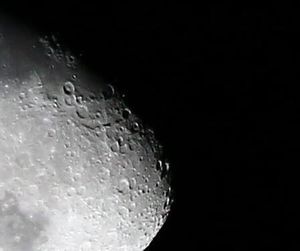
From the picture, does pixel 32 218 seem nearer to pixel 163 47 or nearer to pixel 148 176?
pixel 148 176

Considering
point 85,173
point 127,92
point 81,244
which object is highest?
point 127,92

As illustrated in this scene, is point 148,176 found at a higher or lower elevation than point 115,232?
higher

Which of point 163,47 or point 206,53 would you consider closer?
point 163,47

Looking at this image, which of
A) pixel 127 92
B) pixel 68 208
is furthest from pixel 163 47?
pixel 68 208

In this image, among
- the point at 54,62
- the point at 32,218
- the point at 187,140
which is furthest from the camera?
the point at 187,140

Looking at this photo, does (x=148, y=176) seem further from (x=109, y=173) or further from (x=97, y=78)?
(x=97, y=78)

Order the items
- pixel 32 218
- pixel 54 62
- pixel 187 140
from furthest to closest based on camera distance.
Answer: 1. pixel 187 140
2. pixel 32 218
3. pixel 54 62

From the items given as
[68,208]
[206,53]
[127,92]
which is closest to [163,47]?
[127,92]
